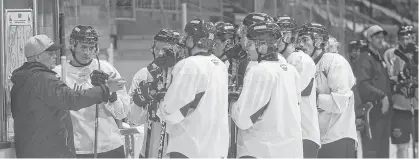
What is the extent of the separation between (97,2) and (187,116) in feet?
5.45

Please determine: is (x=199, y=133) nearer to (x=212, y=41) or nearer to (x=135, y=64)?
(x=212, y=41)

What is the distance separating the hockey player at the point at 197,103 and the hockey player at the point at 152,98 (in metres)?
0.43

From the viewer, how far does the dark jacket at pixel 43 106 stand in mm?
4918

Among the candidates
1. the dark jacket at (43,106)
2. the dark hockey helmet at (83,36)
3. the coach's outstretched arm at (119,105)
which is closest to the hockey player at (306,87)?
the coach's outstretched arm at (119,105)

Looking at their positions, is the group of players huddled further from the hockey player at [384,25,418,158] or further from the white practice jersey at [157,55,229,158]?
the hockey player at [384,25,418,158]

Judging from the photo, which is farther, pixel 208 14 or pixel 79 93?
pixel 208 14

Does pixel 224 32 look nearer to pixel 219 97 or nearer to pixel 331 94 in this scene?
pixel 331 94

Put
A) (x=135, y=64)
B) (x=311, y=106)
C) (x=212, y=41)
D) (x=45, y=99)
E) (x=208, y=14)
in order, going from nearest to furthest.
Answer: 1. (x=45, y=99)
2. (x=212, y=41)
3. (x=311, y=106)
4. (x=135, y=64)
5. (x=208, y=14)

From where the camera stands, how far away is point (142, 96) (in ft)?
18.2

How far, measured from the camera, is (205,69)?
502 centimetres

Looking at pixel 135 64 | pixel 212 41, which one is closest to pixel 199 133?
pixel 212 41

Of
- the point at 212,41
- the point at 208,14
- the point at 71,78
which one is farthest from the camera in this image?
the point at 208,14

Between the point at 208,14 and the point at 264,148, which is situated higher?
the point at 208,14

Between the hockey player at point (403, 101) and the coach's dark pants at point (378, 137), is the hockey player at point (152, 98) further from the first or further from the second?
the hockey player at point (403, 101)
